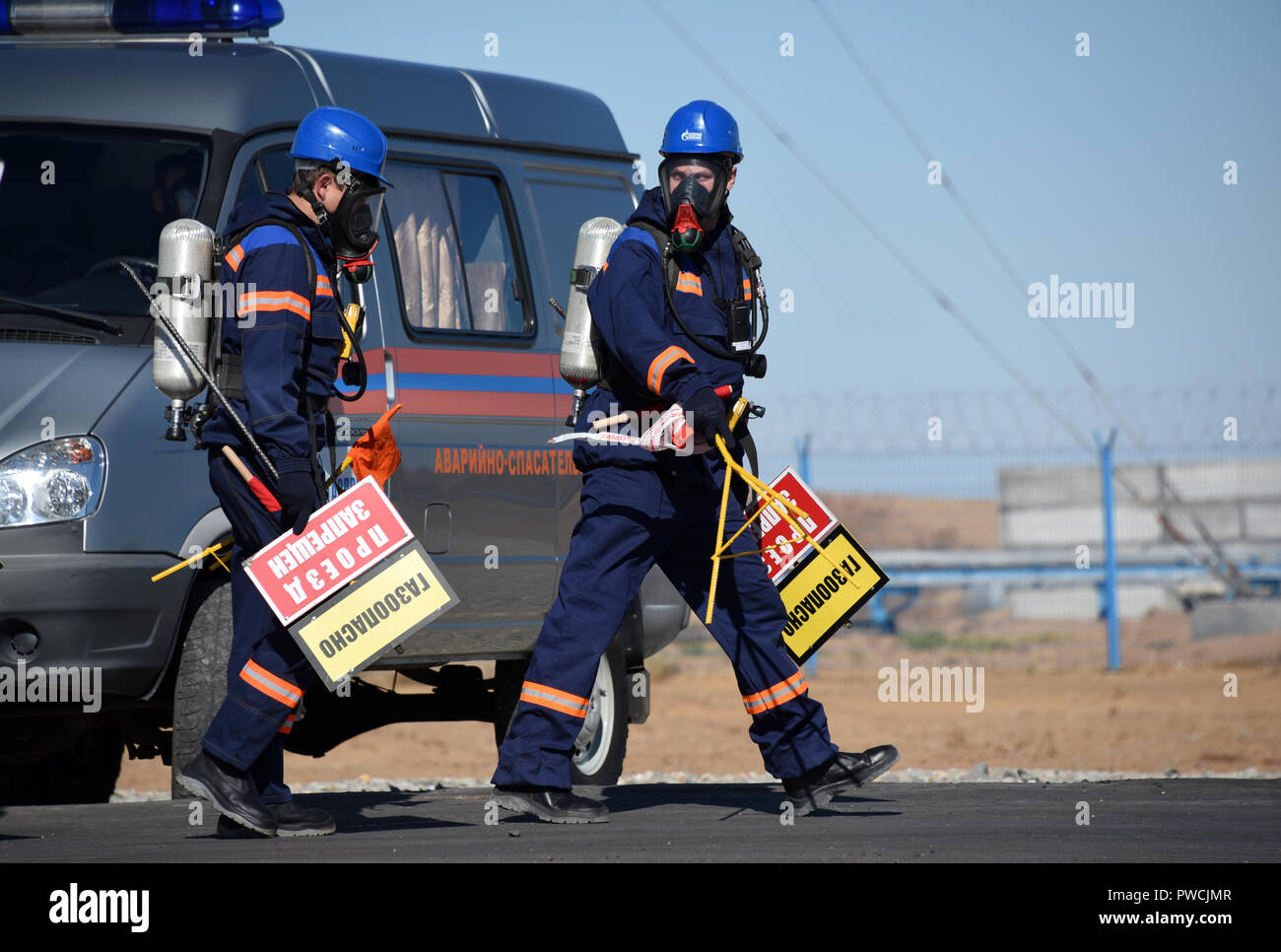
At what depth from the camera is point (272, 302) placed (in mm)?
5527

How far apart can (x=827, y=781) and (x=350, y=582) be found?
174 centimetres

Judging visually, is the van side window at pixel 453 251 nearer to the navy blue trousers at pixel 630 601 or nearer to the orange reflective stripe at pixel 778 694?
the navy blue trousers at pixel 630 601

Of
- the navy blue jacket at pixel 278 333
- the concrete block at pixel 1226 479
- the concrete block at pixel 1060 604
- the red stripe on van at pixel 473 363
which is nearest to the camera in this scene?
the navy blue jacket at pixel 278 333

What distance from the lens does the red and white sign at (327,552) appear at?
552cm

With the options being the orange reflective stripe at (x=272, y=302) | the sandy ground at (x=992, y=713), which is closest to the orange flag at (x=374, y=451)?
the orange reflective stripe at (x=272, y=302)

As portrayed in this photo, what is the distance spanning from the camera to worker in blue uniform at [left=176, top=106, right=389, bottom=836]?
5.52 metres

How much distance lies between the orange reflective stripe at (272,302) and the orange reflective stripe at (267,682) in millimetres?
1058

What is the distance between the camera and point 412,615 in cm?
568

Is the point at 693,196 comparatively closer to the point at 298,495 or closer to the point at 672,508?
the point at 672,508

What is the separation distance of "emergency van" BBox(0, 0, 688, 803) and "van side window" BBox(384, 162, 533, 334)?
0.01 m
